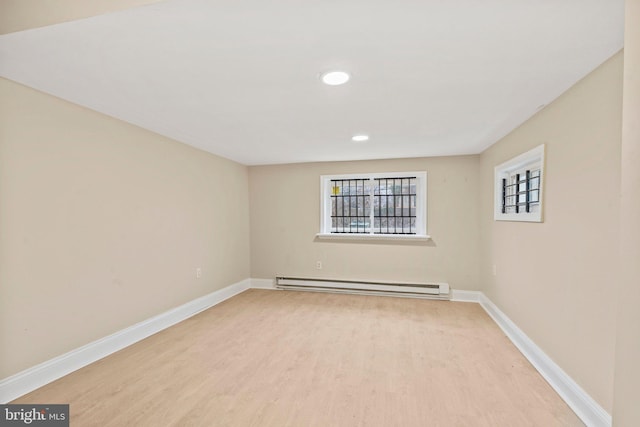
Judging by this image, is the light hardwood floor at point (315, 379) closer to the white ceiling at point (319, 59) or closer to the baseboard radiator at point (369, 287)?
the baseboard radiator at point (369, 287)

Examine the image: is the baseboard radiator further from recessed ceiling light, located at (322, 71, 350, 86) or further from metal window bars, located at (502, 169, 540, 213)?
recessed ceiling light, located at (322, 71, 350, 86)

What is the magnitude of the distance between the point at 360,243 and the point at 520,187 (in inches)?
89.4

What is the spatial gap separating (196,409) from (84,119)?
236cm

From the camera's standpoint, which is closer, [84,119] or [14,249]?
[14,249]

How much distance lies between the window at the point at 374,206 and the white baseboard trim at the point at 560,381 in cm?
177

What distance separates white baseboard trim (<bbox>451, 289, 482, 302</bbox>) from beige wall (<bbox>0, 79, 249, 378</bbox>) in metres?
3.57

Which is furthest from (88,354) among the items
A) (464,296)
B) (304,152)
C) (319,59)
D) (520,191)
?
(464,296)

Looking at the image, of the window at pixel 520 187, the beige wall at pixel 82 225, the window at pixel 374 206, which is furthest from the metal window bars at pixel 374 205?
the beige wall at pixel 82 225

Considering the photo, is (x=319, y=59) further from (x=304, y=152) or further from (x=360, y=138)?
(x=304, y=152)

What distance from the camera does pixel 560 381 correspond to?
6.64 feet

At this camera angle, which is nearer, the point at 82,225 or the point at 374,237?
the point at 82,225

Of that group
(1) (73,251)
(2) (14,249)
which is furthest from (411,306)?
(2) (14,249)

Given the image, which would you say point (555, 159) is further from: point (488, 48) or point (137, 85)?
point (137, 85)

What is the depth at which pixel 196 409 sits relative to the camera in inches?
73.2
